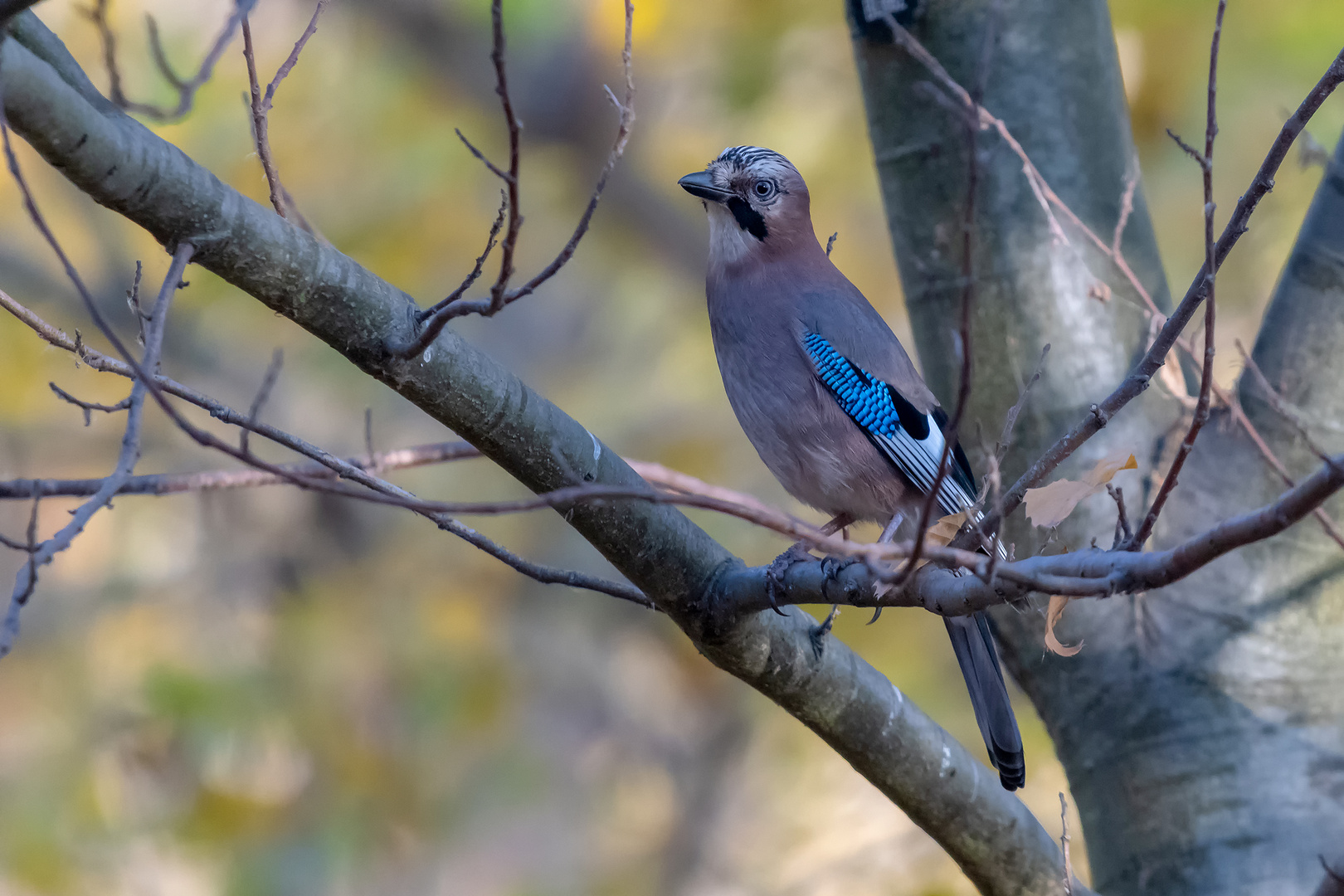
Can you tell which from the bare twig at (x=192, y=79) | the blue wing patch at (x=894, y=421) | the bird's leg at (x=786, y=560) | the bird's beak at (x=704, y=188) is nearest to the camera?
the bare twig at (x=192, y=79)

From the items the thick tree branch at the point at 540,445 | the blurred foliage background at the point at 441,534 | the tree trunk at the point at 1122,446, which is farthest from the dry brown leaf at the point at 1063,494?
the blurred foliage background at the point at 441,534

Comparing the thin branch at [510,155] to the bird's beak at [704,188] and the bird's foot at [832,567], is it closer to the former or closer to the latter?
the bird's foot at [832,567]

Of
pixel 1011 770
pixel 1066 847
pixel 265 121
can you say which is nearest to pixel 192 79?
pixel 265 121

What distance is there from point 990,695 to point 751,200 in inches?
54.4

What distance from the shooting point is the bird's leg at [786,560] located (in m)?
1.94

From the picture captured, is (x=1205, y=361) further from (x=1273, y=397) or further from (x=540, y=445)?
(x=1273, y=397)

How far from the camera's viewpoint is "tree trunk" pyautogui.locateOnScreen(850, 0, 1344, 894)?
8.13 feet

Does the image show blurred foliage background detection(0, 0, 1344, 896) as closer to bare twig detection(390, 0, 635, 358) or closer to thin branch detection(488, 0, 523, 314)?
bare twig detection(390, 0, 635, 358)

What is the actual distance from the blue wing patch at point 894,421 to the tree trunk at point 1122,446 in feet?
0.38

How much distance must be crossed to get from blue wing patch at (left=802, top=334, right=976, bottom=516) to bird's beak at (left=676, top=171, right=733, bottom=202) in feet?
1.71

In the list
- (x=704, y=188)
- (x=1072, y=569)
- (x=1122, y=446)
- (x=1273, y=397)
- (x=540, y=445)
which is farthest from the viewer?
(x=704, y=188)

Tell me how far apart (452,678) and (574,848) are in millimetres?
1352

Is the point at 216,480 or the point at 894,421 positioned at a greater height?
the point at 894,421

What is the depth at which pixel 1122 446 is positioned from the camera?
2.68 meters
